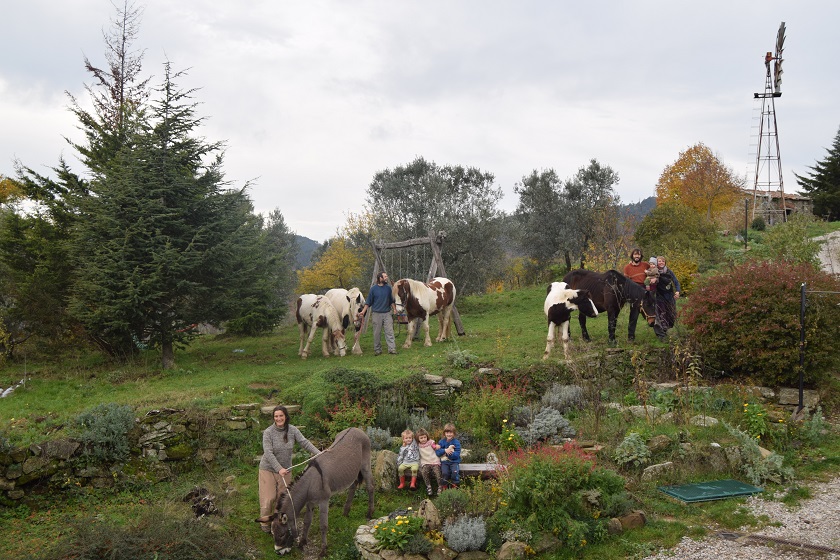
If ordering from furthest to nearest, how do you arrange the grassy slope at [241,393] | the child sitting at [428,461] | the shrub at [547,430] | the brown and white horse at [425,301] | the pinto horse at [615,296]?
1. the brown and white horse at [425,301]
2. the pinto horse at [615,296]
3. the shrub at [547,430]
4. the child sitting at [428,461]
5. the grassy slope at [241,393]

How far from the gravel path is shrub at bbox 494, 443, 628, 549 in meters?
0.79

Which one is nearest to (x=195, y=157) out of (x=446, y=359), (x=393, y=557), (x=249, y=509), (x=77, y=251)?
(x=77, y=251)

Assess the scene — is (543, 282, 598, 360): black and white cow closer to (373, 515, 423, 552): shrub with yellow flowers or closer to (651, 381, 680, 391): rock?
(651, 381, 680, 391): rock

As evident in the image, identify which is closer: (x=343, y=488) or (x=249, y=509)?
(x=343, y=488)

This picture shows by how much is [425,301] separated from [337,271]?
21.5 meters

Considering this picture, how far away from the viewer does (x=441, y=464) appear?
845 centimetres

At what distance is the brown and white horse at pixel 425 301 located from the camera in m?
15.9

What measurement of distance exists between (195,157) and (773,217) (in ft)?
122

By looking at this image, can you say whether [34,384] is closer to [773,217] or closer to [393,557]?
[393,557]

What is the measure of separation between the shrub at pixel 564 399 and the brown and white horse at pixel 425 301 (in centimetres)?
551

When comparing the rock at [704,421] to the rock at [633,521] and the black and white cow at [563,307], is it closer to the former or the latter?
the rock at [633,521]

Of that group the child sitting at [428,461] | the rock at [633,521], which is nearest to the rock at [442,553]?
the child sitting at [428,461]

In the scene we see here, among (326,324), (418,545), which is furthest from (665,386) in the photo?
(326,324)

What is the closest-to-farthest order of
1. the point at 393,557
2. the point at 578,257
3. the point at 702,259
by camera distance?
1. the point at 393,557
2. the point at 702,259
3. the point at 578,257
